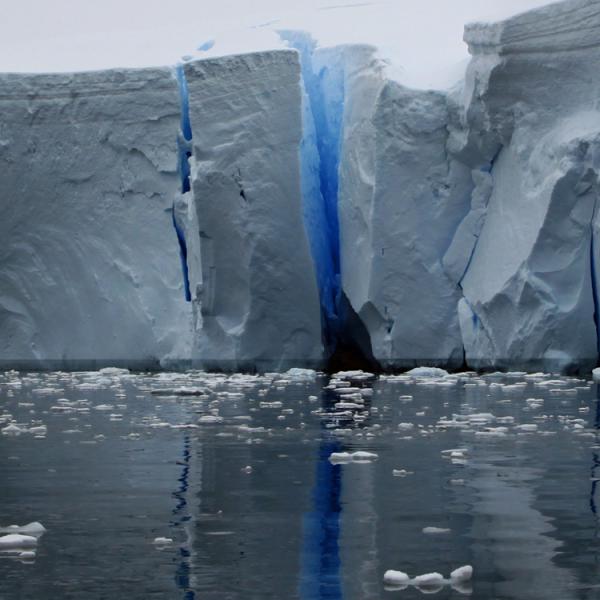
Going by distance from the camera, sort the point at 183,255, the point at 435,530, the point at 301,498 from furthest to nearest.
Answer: the point at 183,255 → the point at 301,498 → the point at 435,530

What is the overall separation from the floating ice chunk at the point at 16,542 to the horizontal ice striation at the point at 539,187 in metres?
8.93

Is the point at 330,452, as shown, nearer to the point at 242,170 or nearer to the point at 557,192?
the point at 557,192

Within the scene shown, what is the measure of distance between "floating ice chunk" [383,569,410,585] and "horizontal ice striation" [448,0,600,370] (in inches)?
361

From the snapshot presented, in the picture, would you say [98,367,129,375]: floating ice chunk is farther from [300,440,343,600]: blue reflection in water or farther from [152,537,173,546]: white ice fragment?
[152,537,173,546]: white ice fragment

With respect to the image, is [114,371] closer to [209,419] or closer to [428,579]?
[209,419]

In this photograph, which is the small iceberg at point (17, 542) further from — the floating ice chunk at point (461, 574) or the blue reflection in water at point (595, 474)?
the blue reflection in water at point (595, 474)

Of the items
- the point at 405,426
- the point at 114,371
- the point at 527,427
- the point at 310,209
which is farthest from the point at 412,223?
the point at 527,427

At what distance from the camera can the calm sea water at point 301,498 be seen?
3.63m

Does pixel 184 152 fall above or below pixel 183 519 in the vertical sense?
above

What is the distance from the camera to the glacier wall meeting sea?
12711mm

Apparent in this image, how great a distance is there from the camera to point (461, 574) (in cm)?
356

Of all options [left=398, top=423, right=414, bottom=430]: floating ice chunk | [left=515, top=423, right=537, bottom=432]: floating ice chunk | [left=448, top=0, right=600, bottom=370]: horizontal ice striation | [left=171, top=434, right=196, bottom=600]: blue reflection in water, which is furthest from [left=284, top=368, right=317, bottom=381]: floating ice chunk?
[left=171, top=434, right=196, bottom=600]: blue reflection in water

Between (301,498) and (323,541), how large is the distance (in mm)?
881

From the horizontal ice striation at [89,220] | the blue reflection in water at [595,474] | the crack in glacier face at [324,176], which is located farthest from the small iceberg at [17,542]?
the horizontal ice striation at [89,220]
